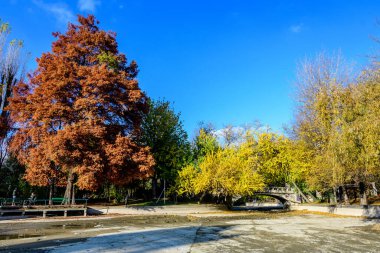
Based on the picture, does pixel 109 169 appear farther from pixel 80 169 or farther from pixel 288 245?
pixel 288 245

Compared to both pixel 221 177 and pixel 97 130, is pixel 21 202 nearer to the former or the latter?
pixel 97 130

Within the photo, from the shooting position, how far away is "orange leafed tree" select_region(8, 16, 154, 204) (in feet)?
77.3

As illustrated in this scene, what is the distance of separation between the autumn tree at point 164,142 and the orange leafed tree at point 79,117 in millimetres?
7086

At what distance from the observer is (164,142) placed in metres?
35.6

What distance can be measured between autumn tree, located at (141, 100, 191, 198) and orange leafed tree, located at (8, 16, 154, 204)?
7.09 metres

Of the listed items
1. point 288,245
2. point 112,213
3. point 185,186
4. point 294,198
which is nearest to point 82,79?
point 112,213

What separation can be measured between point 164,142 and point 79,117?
12436 mm

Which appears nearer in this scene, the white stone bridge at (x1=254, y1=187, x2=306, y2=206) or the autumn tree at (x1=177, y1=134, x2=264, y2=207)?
the autumn tree at (x1=177, y1=134, x2=264, y2=207)

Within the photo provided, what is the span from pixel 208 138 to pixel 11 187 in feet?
76.9

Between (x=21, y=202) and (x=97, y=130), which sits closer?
(x=97, y=130)

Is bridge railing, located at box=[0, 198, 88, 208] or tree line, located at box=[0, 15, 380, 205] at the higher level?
tree line, located at box=[0, 15, 380, 205]

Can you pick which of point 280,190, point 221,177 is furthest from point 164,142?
point 280,190

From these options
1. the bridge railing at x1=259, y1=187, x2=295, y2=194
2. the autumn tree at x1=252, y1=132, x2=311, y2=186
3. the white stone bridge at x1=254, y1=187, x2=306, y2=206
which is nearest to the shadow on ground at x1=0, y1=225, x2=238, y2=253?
the autumn tree at x1=252, y1=132, x2=311, y2=186

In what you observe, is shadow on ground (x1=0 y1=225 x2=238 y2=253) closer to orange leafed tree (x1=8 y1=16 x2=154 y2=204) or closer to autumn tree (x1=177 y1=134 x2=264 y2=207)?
orange leafed tree (x1=8 y1=16 x2=154 y2=204)
